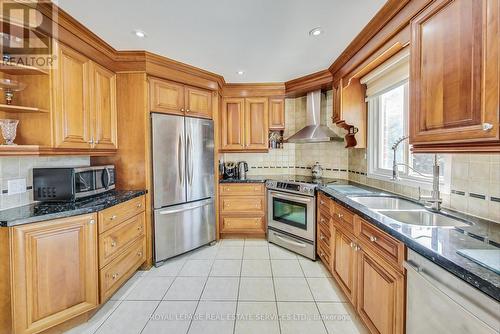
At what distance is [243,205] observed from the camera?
10.9ft

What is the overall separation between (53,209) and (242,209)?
2171mm

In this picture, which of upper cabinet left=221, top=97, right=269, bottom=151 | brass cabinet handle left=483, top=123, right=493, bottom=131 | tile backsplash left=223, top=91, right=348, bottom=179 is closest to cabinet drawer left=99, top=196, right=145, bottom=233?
upper cabinet left=221, top=97, right=269, bottom=151

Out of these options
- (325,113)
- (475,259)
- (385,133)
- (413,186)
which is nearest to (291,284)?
(413,186)

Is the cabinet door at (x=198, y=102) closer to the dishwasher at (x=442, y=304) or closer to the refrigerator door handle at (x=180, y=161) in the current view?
the refrigerator door handle at (x=180, y=161)

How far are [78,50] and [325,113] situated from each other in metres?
3.01

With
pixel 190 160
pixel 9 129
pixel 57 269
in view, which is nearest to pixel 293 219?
pixel 190 160

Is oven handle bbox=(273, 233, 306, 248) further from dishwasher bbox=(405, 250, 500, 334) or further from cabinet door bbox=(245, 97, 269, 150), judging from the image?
dishwasher bbox=(405, 250, 500, 334)

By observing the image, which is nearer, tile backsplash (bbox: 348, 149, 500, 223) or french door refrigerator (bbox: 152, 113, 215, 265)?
tile backsplash (bbox: 348, 149, 500, 223)

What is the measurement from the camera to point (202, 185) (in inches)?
116

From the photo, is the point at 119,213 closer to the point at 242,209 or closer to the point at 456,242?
the point at 242,209

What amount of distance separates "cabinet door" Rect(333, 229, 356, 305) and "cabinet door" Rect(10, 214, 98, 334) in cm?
204

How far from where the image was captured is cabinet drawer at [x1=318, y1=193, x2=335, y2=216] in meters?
2.22

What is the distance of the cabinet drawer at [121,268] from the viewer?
184cm

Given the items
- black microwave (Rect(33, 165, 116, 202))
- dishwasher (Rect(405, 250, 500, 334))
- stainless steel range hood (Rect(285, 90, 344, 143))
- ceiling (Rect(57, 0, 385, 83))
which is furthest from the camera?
stainless steel range hood (Rect(285, 90, 344, 143))
